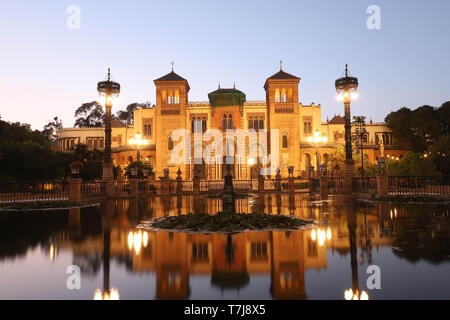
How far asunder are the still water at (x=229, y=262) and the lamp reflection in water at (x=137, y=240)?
2 centimetres

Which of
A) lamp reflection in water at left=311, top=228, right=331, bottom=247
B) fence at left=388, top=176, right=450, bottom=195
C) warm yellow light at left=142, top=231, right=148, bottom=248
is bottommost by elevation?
lamp reflection in water at left=311, top=228, right=331, bottom=247

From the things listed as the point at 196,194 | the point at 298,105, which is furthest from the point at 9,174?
the point at 298,105

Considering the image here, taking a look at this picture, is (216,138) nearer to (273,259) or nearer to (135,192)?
(135,192)

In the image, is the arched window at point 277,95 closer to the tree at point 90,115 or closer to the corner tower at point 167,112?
the corner tower at point 167,112

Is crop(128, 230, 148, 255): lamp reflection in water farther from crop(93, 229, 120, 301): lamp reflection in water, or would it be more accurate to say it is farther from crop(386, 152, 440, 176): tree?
crop(386, 152, 440, 176): tree

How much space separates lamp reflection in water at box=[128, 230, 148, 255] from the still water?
0.02m

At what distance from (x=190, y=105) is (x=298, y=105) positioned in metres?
18.0

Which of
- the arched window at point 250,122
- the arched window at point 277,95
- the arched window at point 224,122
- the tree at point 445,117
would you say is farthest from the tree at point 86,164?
the tree at point 445,117

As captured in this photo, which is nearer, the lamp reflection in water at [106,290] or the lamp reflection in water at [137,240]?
the lamp reflection in water at [106,290]

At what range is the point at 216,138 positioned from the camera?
51.3 metres

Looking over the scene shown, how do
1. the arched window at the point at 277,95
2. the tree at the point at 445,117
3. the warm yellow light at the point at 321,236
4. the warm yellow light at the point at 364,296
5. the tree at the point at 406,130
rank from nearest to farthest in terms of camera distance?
the warm yellow light at the point at 364,296
the warm yellow light at the point at 321,236
the arched window at the point at 277,95
the tree at the point at 445,117
the tree at the point at 406,130

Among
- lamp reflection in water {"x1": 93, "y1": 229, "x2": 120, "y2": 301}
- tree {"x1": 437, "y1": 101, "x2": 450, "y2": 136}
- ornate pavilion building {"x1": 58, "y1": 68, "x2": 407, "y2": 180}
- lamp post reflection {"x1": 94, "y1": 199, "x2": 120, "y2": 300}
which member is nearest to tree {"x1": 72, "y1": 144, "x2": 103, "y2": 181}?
ornate pavilion building {"x1": 58, "y1": 68, "x2": 407, "y2": 180}

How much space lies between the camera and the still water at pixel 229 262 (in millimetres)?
3904

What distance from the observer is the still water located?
154 inches
